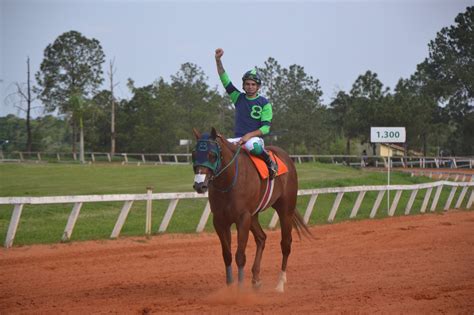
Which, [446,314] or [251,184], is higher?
[251,184]

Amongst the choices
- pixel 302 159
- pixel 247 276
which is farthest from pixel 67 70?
pixel 247 276

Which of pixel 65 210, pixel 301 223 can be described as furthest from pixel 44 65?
pixel 301 223

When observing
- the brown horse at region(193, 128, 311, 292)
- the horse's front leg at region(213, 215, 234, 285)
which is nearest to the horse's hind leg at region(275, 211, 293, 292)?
the brown horse at region(193, 128, 311, 292)

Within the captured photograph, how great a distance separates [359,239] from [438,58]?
47561 millimetres

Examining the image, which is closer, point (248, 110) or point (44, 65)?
point (248, 110)

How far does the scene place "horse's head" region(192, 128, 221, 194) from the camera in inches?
268

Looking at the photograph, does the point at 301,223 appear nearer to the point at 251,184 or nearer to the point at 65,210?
the point at 251,184

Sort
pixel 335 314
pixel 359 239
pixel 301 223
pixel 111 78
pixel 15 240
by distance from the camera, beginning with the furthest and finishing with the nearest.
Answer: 1. pixel 111 78
2. pixel 359 239
3. pixel 15 240
4. pixel 301 223
5. pixel 335 314

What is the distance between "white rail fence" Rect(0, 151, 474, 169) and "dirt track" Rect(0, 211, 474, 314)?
36.1 metres

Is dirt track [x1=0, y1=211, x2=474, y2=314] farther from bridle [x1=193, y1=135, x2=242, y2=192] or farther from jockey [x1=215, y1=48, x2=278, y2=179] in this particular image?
jockey [x1=215, y1=48, x2=278, y2=179]

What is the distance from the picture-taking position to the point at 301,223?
33.4 feet

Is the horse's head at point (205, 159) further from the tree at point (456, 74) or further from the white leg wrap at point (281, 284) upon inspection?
the tree at point (456, 74)

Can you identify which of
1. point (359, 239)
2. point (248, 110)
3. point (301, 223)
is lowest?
point (359, 239)

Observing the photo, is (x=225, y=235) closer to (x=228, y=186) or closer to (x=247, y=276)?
(x=228, y=186)
